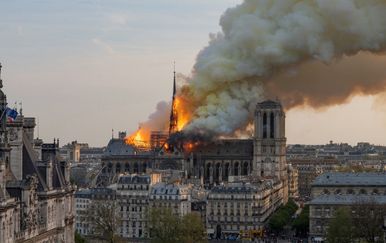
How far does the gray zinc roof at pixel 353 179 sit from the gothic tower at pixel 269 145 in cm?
2636

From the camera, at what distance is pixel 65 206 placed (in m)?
65.0

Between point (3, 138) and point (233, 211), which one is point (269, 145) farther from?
point (3, 138)

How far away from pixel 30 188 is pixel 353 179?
58.9 metres

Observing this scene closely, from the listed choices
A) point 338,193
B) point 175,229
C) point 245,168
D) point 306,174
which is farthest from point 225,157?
point 175,229

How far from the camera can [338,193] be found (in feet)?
355

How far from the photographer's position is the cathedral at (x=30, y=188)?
176 feet

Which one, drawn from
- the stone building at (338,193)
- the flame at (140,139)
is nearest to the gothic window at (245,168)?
the flame at (140,139)

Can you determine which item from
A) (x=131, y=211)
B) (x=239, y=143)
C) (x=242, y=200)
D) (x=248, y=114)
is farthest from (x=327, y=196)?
(x=239, y=143)

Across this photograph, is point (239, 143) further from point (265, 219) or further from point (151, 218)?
point (151, 218)

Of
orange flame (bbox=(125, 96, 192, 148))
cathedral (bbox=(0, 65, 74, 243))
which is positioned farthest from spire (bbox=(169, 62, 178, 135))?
cathedral (bbox=(0, 65, 74, 243))

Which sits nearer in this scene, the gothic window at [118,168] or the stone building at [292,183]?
the gothic window at [118,168]

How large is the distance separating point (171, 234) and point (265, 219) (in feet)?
102

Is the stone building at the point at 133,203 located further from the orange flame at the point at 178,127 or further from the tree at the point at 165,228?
the orange flame at the point at 178,127

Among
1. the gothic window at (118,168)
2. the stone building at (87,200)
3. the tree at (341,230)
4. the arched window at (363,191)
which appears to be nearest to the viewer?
the tree at (341,230)
